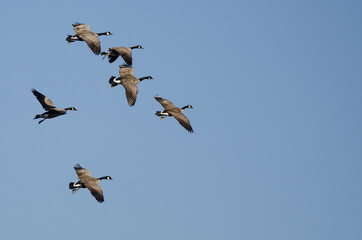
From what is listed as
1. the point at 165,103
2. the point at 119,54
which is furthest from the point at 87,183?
the point at 119,54

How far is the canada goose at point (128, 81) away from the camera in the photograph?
59.5m

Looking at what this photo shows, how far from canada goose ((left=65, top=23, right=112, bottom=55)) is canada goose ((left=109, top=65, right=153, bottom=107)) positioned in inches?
96.8

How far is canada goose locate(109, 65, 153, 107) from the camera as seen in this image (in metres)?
59.5

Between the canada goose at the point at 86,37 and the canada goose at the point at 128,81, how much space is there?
2458mm

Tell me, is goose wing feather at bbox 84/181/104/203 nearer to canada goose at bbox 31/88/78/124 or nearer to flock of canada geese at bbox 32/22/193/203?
flock of canada geese at bbox 32/22/193/203

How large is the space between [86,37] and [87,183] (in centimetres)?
1085

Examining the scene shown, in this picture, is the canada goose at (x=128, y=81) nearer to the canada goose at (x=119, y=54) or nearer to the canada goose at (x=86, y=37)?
the canada goose at (x=119, y=54)

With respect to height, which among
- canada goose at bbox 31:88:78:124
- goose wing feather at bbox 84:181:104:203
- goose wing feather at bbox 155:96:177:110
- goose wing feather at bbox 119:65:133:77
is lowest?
goose wing feather at bbox 84:181:104:203

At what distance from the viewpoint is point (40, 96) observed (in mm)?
63469

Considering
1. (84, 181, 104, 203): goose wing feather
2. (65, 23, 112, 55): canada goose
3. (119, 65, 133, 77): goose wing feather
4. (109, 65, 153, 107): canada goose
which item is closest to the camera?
(84, 181, 104, 203): goose wing feather

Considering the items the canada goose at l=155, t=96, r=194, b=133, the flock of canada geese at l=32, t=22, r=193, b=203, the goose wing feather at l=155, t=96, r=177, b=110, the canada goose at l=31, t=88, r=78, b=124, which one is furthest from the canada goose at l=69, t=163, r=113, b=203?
the goose wing feather at l=155, t=96, r=177, b=110

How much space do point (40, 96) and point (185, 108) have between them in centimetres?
1080

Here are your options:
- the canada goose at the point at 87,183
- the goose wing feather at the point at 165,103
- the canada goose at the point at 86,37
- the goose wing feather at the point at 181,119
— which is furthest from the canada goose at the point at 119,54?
the canada goose at the point at 87,183

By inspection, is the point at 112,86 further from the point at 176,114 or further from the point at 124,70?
the point at 176,114
